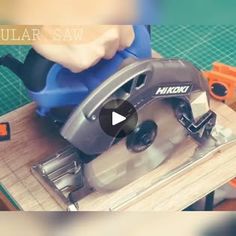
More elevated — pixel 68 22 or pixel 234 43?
pixel 68 22

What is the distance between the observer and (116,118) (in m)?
1.15

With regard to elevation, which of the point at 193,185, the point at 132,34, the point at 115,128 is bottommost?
the point at 193,185

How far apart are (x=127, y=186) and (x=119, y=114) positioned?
0.13 m

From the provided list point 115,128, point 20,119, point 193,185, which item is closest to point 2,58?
point 20,119

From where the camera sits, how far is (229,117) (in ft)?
4.07

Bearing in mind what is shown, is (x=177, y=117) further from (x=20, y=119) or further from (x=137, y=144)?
(x=20, y=119)

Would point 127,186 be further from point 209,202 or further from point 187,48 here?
point 187,48

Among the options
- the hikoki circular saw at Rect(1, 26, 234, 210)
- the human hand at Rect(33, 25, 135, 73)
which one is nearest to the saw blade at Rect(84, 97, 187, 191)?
the hikoki circular saw at Rect(1, 26, 234, 210)

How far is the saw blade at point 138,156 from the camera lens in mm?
1191

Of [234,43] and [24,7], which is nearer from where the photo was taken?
[24,7]

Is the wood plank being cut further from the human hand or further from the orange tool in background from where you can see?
the human hand

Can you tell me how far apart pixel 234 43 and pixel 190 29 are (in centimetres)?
10

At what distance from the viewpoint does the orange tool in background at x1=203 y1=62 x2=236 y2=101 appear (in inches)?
49.0

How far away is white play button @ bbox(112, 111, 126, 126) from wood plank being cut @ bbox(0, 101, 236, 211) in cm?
9
